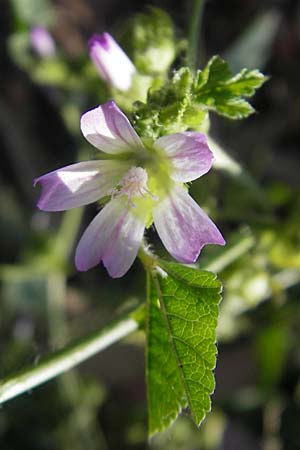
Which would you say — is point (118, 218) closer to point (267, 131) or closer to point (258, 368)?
point (258, 368)

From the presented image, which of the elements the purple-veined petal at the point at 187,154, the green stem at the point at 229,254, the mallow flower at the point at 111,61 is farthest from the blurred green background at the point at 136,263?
the purple-veined petal at the point at 187,154

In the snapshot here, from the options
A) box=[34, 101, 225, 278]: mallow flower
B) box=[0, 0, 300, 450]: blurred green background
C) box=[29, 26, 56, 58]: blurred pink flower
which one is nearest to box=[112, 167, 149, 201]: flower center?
box=[34, 101, 225, 278]: mallow flower

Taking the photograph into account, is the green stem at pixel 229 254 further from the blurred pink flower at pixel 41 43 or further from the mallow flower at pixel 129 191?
the blurred pink flower at pixel 41 43

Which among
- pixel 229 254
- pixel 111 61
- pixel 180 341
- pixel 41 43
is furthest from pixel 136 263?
pixel 180 341

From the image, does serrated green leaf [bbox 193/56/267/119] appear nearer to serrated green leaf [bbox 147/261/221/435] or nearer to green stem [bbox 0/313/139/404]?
serrated green leaf [bbox 147/261/221/435]

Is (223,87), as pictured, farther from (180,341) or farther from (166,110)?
(180,341)

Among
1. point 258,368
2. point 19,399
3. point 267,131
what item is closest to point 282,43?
point 267,131
